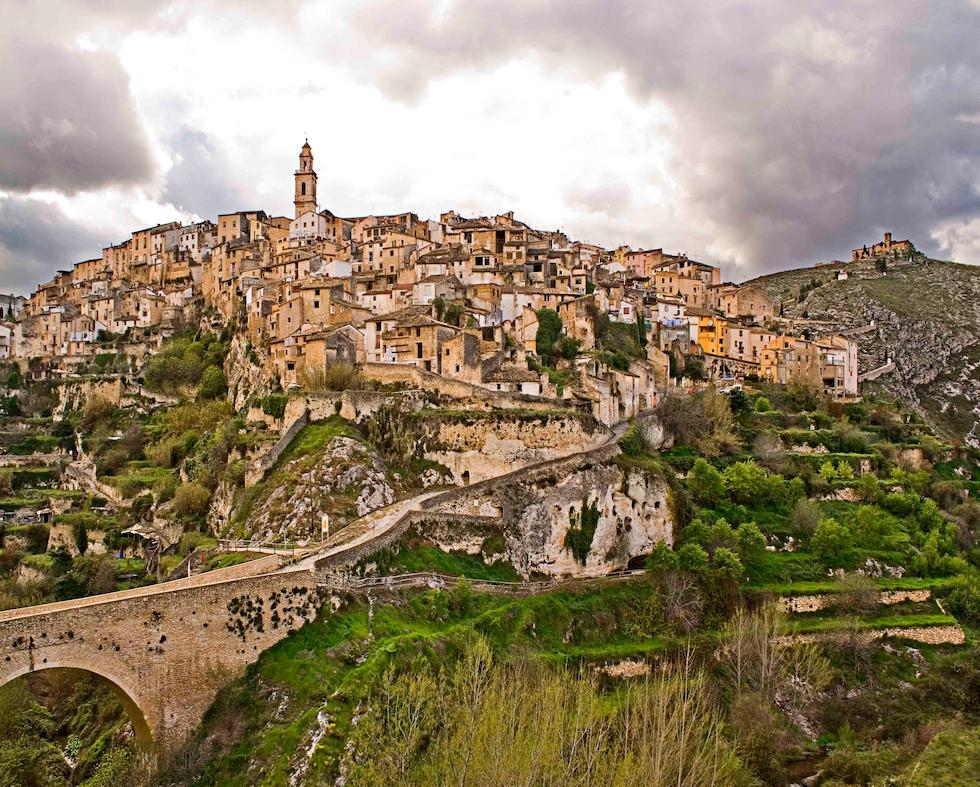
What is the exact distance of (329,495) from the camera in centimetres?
3441

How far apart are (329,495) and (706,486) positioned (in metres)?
23.2

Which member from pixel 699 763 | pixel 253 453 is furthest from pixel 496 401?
pixel 699 763

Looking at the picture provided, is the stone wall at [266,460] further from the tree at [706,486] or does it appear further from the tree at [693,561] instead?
the tree at [706,486]

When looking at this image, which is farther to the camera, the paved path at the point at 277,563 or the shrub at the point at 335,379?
the shrub at the point at 335,379

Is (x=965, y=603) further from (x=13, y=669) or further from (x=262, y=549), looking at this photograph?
(x=13, y=669)

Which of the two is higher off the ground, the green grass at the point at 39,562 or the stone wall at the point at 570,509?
the stone wall at the point at 570,509

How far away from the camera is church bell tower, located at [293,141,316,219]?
85131mm

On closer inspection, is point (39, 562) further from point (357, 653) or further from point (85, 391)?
point (357, 653)

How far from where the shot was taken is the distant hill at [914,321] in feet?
274

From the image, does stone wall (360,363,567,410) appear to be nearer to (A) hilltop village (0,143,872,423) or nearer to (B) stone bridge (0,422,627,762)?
(A) hilltop village (0,143,872,423)

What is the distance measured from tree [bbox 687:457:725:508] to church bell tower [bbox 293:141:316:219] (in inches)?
2155

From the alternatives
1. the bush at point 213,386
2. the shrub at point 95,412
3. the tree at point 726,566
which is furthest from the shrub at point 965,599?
the shrub at point 95,412

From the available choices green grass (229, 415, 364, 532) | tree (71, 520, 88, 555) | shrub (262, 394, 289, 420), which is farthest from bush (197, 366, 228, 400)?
green grass (229, 415, 364, 532)

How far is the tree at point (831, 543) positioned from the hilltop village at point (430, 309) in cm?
1326
